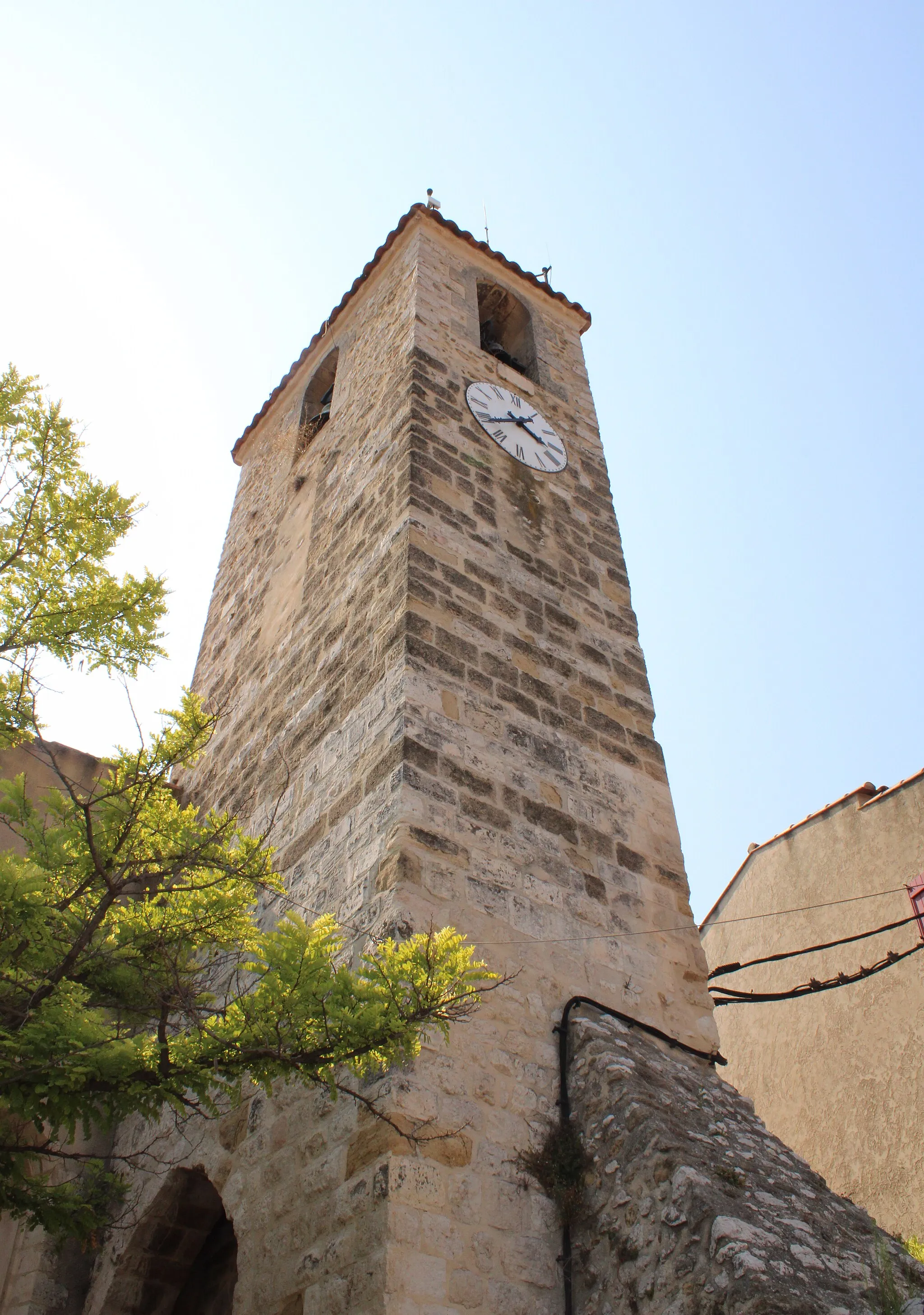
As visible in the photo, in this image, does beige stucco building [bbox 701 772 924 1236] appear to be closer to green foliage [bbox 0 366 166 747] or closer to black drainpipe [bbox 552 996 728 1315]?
black drainpipe [bbox 552 996 728 1315]

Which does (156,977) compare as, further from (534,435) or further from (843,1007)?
(843,1007)

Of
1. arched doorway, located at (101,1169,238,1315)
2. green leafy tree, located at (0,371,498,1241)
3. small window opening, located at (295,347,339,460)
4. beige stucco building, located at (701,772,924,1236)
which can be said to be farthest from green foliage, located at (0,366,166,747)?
beige stucco building, located at (701,772,924,1236)

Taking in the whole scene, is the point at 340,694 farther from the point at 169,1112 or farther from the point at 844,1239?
the point at 844,1239

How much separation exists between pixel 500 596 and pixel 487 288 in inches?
155

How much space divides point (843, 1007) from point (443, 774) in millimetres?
4568

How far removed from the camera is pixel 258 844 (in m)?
3.17

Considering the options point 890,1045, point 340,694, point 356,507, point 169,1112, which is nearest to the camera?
point 169,1112

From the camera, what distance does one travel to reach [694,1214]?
2.94 meters

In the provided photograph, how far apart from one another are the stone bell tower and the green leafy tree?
23 centimetres

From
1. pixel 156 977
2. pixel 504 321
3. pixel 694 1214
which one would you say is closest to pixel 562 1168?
pixel 694 1214

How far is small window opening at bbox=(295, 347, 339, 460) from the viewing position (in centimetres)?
→ 800

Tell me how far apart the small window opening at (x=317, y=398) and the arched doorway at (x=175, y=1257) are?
515cm

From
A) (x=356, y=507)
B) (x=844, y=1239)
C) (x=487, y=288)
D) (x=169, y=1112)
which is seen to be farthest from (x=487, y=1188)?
(x=487, y=288)

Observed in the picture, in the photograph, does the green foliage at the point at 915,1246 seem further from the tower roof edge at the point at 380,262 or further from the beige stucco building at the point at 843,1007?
the tower roof edge at the point at 380,262
